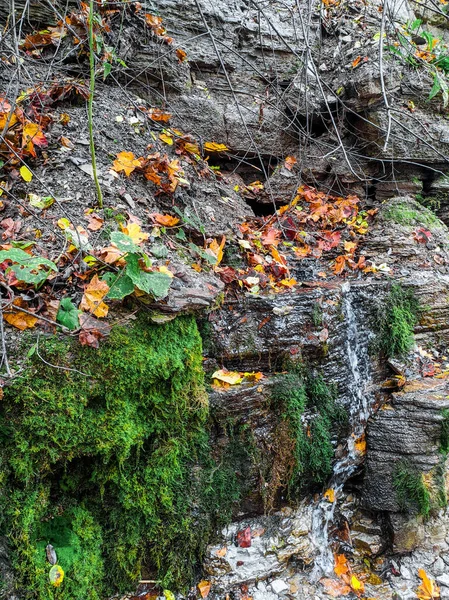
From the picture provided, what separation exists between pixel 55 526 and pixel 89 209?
2.05 metres

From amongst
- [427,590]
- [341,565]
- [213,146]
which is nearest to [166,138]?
[213,146]

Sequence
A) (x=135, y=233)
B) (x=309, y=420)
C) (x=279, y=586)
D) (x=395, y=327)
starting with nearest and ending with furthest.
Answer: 1. (x=135, y=233)
2. (x=279, y=586)
3. (x=309, y=420)
4. (x=395, y=327)

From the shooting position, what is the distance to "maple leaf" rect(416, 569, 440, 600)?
3.12m

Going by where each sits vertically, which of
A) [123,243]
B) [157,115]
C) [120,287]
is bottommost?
[120,287]

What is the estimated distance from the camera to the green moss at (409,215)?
4.72 meters

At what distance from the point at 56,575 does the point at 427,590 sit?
2.72m

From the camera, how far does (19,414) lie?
2.17 m

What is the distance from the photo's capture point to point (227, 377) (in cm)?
302

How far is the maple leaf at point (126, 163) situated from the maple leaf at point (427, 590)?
13.0ft

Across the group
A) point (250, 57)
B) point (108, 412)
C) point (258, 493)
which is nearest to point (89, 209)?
point (108, 412)

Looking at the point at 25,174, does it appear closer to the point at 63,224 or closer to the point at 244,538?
the point at 63,224

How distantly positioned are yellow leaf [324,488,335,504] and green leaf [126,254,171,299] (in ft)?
7.53

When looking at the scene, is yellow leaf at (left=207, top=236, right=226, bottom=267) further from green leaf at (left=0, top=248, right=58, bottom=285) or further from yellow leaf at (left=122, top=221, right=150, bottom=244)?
green leaf at (left=0, top=248, right=58, bottom=285)

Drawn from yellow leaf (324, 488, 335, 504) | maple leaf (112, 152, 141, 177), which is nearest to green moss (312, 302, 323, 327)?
yellow leaf (324, 488, 335, 504)
